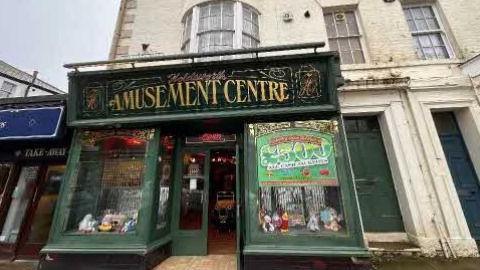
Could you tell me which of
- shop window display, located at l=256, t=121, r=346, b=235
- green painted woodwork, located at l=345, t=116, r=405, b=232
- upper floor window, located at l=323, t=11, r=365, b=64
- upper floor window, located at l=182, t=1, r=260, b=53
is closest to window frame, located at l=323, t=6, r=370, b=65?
upper floor window, located at l=323, t=11, r=365, b=64

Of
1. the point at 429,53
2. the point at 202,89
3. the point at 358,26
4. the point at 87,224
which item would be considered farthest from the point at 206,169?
the point at 429,53

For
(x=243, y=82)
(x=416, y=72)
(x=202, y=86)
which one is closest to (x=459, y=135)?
(x=416, y=72)

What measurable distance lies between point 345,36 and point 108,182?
7313mm

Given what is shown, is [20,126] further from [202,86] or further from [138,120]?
[202,86]

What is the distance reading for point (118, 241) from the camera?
15.6ft

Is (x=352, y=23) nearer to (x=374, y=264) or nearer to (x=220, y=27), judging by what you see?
(x=220, y=27)

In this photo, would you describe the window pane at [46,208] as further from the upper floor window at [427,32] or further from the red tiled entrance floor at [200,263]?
the upper floor window at [427,32]

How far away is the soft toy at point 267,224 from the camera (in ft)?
15.1

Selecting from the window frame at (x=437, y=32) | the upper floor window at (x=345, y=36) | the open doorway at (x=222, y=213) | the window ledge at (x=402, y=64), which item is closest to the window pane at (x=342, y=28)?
the upper floor window at (x=345, y=36)

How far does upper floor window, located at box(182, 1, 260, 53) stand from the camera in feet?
22.3

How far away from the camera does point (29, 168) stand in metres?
6.34

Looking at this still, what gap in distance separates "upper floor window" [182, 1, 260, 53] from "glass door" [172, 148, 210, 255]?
302 cm

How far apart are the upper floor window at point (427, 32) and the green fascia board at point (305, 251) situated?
5686 mm

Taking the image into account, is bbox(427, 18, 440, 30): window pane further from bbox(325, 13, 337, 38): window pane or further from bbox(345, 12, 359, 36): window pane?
bbox(325, 13, 337, 38): window pane
